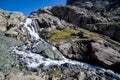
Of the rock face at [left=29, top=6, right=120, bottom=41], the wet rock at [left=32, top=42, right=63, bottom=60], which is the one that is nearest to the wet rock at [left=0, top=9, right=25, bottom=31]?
the rock face at [left=29, top=6, right=120, bottom=41]

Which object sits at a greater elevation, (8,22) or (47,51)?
(8,22)

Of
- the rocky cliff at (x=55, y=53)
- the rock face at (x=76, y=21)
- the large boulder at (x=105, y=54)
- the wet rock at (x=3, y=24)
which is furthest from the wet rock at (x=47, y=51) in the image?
the wet rock at (x=3, y=24)

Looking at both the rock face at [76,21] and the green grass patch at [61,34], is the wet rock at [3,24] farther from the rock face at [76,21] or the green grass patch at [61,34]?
the green grass patch at [61,34]

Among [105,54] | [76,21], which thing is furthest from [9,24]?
[105,54]

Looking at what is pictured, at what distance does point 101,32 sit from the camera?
262 feet

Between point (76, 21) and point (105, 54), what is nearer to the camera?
point (105, 54)

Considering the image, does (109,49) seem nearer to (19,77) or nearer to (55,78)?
(55,78)

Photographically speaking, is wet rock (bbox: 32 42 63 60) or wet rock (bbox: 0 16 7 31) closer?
wet rock (bbox: 32 42 63 60)

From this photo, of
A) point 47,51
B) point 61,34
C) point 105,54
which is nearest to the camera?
point 105,54

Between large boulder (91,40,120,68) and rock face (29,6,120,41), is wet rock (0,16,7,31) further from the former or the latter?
large boulder (91,40,120,68)

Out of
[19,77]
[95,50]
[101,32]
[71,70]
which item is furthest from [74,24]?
[19,77]

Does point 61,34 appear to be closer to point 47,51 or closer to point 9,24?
point 9,24

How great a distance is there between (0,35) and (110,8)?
80.2 metres

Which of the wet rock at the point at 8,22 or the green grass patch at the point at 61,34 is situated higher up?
the wet rock at the point at 8,22
